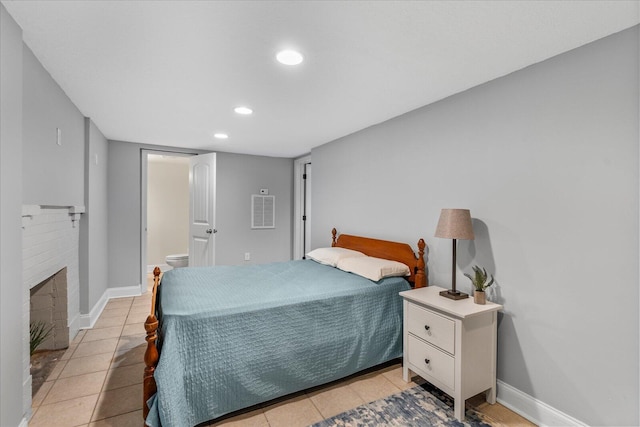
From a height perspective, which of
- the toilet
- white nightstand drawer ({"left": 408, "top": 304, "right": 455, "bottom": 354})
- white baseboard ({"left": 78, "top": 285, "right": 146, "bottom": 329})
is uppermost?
white nightstand drawer ({"left": 408, "top": 304, "right": 455, "bottom": 354})

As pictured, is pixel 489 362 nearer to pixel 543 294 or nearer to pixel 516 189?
pixel 543 294

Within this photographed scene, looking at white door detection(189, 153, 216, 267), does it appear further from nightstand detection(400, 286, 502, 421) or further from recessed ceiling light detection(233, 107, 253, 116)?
nightstand detection(400, 286, 502, 421)

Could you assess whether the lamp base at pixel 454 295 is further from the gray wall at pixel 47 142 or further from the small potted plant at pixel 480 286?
the gray wall at pixel 47 142

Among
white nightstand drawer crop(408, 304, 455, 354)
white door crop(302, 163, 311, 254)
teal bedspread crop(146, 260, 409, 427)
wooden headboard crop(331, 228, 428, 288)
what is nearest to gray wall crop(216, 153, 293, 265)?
white door crop(302, 163, 311, 254)

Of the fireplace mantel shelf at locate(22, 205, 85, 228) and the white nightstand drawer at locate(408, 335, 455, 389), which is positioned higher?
the fireplace mantel shelf at locate(22, 205, 85, 228)

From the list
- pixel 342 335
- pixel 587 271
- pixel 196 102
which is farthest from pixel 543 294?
pixel 196 102

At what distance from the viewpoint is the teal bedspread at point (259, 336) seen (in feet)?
5.62

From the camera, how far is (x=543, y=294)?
1.86m

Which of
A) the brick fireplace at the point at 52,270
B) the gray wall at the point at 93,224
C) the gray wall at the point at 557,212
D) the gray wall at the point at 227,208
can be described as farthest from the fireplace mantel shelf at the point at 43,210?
the gray wall at the point at 557,212

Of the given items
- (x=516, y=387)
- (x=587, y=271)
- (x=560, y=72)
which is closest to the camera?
(x=587, y=271)

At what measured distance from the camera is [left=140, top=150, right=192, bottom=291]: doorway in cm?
589

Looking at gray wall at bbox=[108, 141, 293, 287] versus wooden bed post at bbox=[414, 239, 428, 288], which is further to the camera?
gray wall at bbox=[108, 141, 293, 287]

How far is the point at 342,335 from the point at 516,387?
1175 millimetres

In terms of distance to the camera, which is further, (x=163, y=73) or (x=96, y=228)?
(x=96, y=228)
